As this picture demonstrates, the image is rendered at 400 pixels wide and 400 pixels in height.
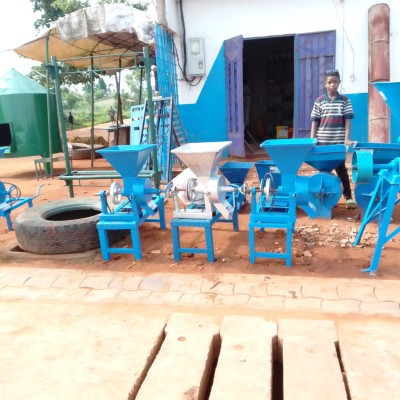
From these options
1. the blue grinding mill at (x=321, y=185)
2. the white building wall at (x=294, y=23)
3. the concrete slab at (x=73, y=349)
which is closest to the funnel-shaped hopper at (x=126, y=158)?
the concrete slab at (x=73, y=349)

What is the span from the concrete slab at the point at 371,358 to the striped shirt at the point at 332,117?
8.50ft

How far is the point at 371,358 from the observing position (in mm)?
2033

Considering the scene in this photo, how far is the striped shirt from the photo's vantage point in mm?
4379

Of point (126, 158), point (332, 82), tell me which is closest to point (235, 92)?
point (332, 82)

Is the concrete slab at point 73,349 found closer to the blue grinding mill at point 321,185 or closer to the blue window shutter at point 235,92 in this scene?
the blue grinding mill at point 321,185

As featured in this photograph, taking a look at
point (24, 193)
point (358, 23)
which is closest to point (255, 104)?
point (358, 23)

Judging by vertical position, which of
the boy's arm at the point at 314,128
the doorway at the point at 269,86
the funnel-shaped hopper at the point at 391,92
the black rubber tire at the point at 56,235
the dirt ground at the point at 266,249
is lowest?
the dirt ground at the point at 266,249

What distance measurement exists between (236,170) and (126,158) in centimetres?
139

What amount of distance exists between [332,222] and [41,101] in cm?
695

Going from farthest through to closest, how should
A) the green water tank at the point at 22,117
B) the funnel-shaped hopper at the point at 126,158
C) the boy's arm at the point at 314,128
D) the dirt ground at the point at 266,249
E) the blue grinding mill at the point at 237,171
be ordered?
the green water tank at the point at 22,117, the boy's arm at the point at 314,128, the blue grinding mill at the point at 237,171, the funnel-shaped hopper at the point at 126,158, the dirt ground at the point at 266,249

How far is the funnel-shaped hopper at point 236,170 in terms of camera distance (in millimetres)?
4283

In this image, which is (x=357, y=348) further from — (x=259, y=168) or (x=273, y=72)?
(x=273, y=72)

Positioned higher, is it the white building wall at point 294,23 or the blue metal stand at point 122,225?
the white building wall at point 294,23

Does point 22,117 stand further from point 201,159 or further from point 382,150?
point 382,150
